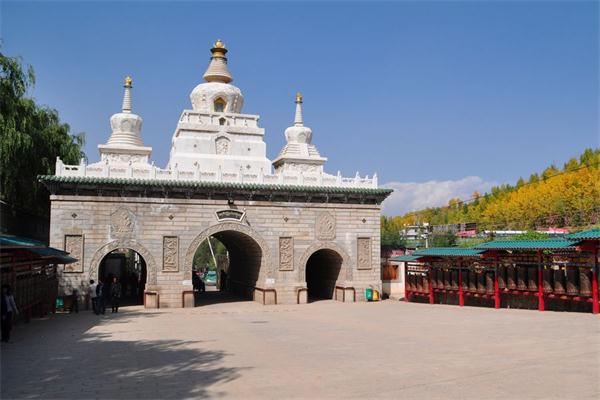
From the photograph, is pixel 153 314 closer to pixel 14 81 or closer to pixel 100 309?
pixel 100 309

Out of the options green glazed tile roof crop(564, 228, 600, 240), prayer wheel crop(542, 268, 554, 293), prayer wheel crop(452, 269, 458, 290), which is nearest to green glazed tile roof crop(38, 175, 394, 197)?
prayer wheel crop(452, 269, 458, 290)

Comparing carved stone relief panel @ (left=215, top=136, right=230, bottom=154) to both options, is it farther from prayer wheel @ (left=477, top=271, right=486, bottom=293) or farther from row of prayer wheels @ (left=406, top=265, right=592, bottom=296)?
prayer wheel @ (left=477, top=271, right=486, bottom=293)

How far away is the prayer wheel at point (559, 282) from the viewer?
17.8m

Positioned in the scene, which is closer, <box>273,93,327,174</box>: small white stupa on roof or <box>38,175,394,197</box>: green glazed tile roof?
<box>38,175,394,197</box>: green glazed tile roof

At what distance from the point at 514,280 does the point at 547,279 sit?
4.83 ft

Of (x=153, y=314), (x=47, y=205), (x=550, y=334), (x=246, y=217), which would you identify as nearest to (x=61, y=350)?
(x=153, y=314)

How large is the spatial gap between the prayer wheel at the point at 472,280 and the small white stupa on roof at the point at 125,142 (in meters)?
17.0

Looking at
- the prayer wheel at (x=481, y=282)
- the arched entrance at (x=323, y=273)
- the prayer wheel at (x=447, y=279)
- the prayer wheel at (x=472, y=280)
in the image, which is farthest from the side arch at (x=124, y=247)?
the prayer wheel at (x=481, y=282)

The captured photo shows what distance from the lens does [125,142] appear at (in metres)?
28.3

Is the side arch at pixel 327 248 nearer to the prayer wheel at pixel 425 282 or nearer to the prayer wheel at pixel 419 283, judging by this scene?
the prayer wheel at pixel 419 283

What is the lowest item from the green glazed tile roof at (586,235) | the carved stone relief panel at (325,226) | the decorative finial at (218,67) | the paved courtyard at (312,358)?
the paved courtyard at (312,358)

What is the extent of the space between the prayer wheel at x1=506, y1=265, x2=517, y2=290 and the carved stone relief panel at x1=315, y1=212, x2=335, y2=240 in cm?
894

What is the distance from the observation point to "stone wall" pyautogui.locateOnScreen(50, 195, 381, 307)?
75.6ft

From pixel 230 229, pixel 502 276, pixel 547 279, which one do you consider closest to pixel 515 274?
pixel 502 276
